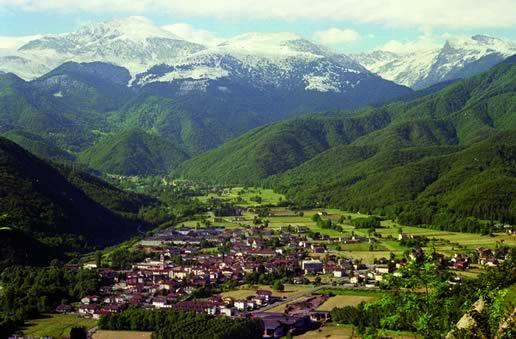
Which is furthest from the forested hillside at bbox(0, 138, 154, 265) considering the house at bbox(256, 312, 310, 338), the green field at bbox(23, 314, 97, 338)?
the house at bbox(256, 312, 310, 338)

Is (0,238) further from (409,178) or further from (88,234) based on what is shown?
(409,178)

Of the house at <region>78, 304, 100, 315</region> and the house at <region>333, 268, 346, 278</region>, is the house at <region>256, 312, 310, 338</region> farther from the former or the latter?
the house at <region>333, 268, 346, 278</region>

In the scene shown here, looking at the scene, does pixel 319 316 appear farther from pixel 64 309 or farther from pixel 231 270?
pixel 64 309

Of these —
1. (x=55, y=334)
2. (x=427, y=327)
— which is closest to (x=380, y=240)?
(x=55, y=334)

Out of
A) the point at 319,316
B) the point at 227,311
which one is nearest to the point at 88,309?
the point at 227,311

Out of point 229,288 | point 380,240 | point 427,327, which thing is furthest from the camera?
point 380,240

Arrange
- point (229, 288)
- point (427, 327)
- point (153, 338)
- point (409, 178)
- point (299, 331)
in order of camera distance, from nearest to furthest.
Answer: point (427, 327) < point (153, 338) < point (299, 331) < point (229, 288) < point (409, 178)
